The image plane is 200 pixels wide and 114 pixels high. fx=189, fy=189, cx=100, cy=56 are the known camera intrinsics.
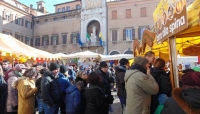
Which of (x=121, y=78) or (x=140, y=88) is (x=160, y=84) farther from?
(x=121, y=78)

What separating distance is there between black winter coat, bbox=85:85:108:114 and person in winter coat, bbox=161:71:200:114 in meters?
1.60

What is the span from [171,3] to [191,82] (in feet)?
4.76

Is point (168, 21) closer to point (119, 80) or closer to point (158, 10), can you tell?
point (158, 10)

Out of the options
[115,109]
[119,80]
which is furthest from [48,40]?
[119,80]

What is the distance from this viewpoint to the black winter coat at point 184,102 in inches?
62.3

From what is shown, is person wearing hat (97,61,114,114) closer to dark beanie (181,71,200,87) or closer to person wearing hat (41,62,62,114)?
person wearing hat (41,62,62,114)

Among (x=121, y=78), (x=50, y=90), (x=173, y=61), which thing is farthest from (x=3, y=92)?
(x=173, y=61)

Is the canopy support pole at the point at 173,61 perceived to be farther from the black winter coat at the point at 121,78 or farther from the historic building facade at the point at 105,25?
the historic building facade at the point at 105,25

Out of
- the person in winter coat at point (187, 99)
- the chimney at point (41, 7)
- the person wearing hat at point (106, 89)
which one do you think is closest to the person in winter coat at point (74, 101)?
the person wearing hat at point (106, 89)

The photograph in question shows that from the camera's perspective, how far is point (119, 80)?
4695 millimetres

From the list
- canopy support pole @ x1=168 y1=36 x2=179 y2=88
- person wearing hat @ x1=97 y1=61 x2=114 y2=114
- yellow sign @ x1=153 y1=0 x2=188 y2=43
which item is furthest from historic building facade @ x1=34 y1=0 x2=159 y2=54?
canopy support pole @ x1=168 y1=36 x2=179 y2=88

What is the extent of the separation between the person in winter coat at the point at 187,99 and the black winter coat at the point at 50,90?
2.58 m

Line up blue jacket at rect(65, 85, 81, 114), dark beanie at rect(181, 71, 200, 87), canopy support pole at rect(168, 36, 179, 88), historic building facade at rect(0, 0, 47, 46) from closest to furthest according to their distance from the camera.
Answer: dark beanie at rect(181, 71, 200, 87) < canopy support pole at rect(168, 36, 179, 88) < blue jacket at rect(65, 85, 81, 114) < historic building facade at rect(0, 0, 47, 46)

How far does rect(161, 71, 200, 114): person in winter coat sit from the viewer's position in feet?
5.21
